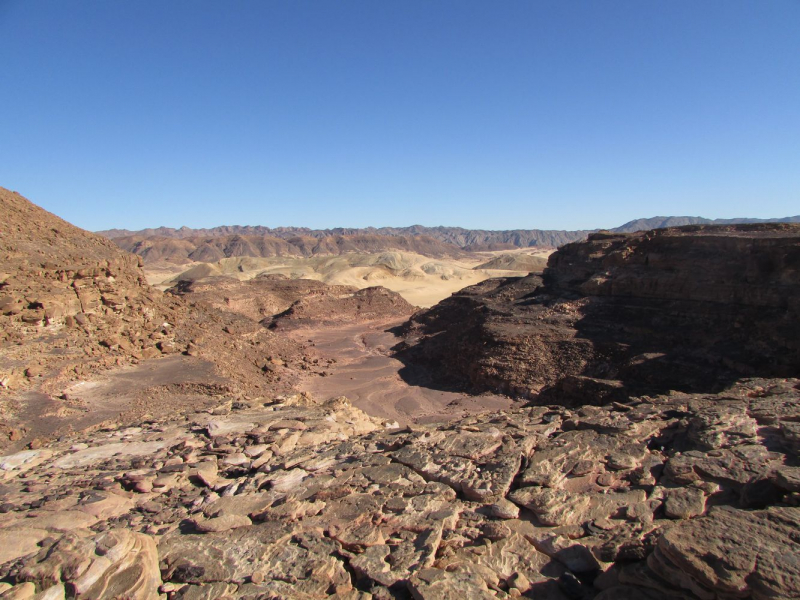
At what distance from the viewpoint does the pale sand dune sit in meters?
49.9

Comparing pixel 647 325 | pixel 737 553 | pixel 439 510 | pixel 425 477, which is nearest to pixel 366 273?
pixel 647 325

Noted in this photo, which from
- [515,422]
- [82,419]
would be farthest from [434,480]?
[82,419]

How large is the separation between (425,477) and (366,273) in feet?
159

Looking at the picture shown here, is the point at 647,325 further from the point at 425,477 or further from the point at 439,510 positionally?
the point at 439,510

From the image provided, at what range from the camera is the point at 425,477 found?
6047mm

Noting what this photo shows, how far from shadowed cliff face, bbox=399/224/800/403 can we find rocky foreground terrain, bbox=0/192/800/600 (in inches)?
3.8

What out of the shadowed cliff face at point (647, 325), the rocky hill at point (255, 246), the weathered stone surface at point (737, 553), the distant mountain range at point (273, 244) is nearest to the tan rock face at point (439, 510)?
the weathered stone surface at point (737, 553)

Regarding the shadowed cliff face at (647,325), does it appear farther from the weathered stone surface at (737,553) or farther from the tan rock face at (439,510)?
the weathered stone surface at (737,553)

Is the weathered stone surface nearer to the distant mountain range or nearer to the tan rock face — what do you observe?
the tan rock face

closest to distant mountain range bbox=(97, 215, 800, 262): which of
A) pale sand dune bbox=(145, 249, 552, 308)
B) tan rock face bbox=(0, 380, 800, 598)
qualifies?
pale sand dune bbox=(145, 249, 552, 308)

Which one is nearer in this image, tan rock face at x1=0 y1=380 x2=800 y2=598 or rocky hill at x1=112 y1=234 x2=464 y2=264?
tan rock face at x1=0 y1=380 x2=800 y2=598

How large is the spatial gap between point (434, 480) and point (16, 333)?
13350 mm

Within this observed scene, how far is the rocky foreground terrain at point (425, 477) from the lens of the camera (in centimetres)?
377

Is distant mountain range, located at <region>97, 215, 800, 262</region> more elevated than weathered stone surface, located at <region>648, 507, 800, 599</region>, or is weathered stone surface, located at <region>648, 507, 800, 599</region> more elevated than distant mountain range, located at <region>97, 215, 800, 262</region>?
distant mountain range, located at <region>97, 215, 800, 262</region>
